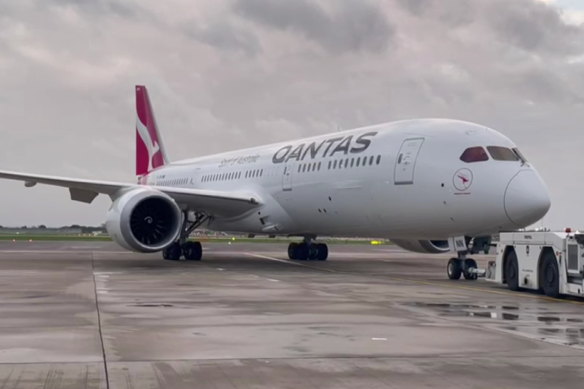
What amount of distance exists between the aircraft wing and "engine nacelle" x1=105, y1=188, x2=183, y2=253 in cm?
74

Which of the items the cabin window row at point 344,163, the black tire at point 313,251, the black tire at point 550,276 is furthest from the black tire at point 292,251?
the black tire at point 550,276

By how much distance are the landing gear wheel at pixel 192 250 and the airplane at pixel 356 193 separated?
0.12 ft

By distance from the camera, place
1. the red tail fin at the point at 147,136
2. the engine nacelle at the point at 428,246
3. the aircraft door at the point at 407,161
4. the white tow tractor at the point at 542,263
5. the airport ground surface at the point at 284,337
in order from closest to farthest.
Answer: the airport ground surface at the point at 284,337 → the white tow tractor at the point at 542,263 → the aircraft door at the point at 407,161 → the engine nacelle at the point at 428,246 → the red tail fin at the point at 147,136

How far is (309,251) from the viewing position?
2739cm

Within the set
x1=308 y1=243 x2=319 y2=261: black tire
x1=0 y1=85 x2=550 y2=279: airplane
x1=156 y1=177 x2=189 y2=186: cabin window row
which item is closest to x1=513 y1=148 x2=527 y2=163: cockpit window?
x1=0 y1=85 x2=550 y2=279: airplane

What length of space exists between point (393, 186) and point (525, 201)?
3264 mm

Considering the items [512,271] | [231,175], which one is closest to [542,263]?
[512,271]

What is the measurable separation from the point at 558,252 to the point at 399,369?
26.2ft

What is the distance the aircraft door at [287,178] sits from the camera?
75.5 ft

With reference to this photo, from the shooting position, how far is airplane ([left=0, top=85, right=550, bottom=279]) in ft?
56.3

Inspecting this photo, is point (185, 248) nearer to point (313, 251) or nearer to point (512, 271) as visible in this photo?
point (313, 251)

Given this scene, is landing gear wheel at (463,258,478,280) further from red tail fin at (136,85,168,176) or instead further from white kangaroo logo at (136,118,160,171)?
white kangaroo logo at (136,118,160,171)

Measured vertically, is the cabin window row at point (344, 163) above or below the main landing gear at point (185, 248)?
above

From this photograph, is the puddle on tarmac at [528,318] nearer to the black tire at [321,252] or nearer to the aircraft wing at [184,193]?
the aircraft wing at [184,193]
